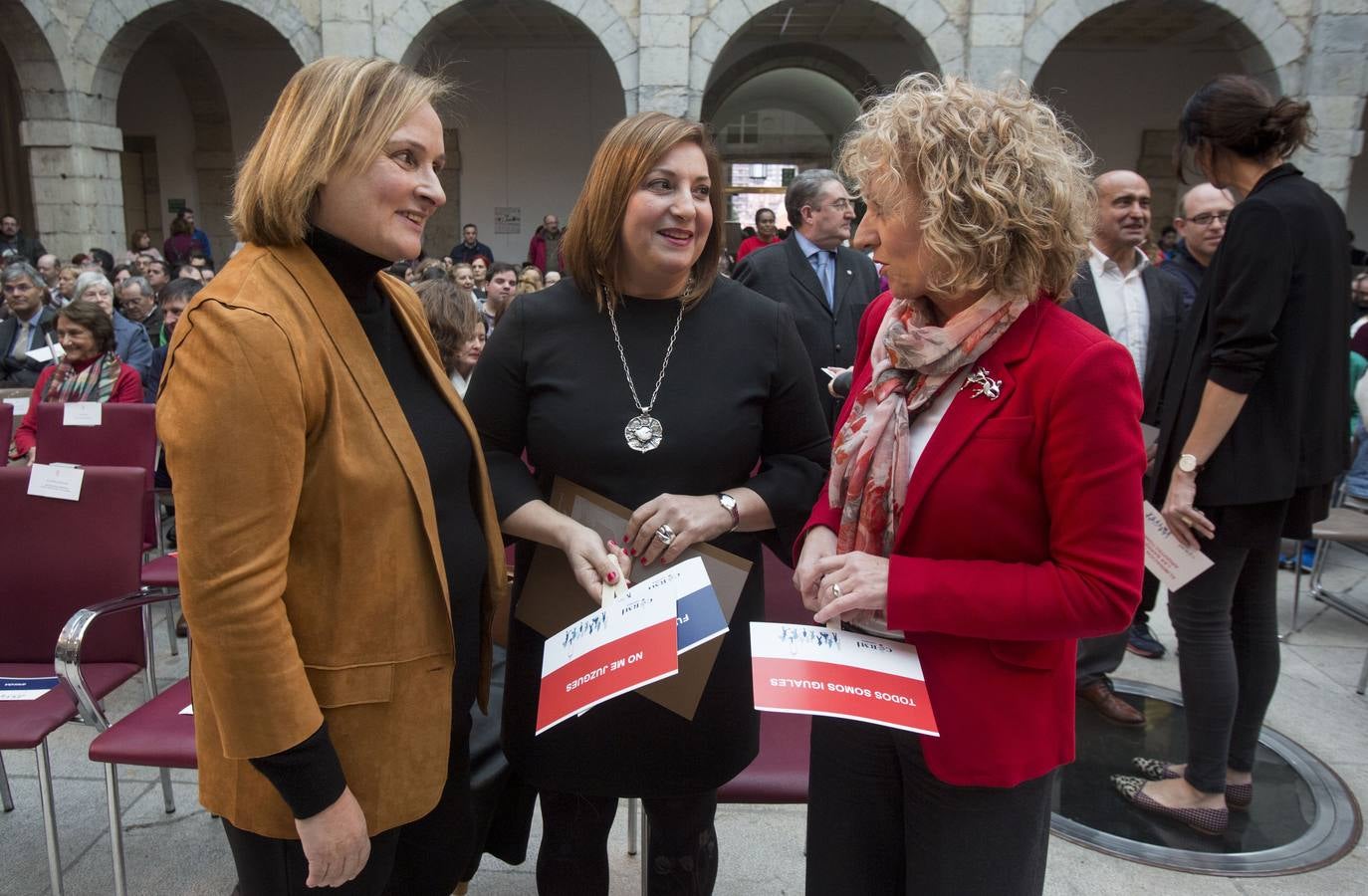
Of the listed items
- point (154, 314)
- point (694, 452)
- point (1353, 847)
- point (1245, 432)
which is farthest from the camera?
point (154, 314)

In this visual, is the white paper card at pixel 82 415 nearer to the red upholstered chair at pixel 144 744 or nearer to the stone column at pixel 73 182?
the red upholstered chair at pixel 144 744

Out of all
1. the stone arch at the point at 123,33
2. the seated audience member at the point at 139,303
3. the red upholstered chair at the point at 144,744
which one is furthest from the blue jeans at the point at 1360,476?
the stone arch at the point at 123,33

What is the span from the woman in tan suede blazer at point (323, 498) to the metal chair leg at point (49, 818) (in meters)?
1.21

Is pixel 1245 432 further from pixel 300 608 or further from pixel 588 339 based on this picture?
pixel 300 608

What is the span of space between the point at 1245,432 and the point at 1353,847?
1.23 m

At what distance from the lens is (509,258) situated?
615 inches

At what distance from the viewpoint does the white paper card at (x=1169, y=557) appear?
2.26m

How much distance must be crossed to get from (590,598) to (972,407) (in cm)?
72

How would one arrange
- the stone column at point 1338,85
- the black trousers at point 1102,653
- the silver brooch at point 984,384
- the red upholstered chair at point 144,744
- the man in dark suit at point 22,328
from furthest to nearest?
the stone column at point 1338,85
the man in dark suit at point 22,328
the black trousers at point 1102,653
the red upholstered chair at point 144,744
the silver brooch at point 984,384

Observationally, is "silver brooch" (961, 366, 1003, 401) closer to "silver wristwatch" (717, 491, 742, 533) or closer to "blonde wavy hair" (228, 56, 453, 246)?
"silver wristwatch" (717, 491, 742, 533)

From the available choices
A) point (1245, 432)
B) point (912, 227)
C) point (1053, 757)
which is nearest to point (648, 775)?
point (1053, 757)

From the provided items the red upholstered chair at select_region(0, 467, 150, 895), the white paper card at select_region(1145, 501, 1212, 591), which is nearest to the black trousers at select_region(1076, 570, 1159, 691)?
the white paper card at select_region(1145, 501, 1212, 591)

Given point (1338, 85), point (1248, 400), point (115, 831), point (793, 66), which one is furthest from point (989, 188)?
point (793, 66)

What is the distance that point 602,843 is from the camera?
170 cm
